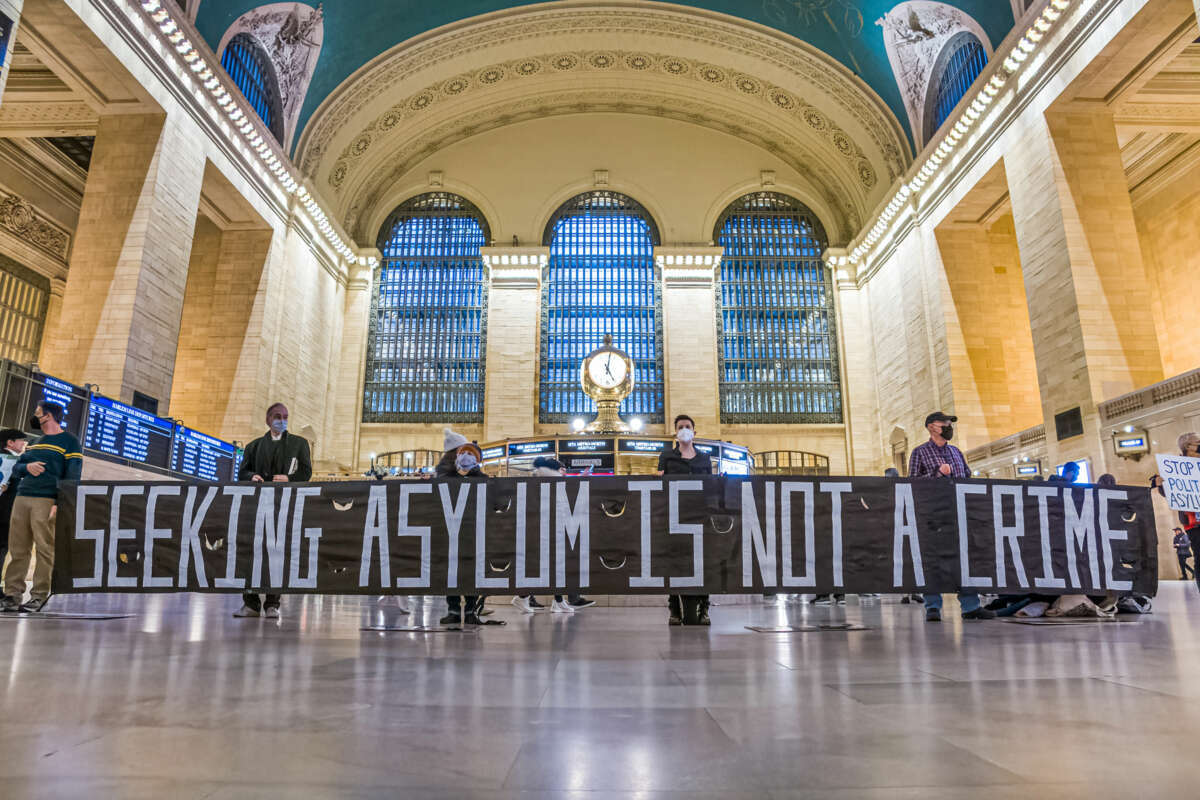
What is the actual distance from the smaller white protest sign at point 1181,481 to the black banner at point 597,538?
29.0 inches

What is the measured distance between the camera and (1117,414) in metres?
12.2

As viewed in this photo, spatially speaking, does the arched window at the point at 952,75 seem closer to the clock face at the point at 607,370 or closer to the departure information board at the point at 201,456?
the clock face at the point at 607,370

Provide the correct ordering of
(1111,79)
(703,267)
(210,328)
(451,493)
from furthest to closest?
1. (703,267)
2. (210,328)
3. (1111,79)
4. (451,493)

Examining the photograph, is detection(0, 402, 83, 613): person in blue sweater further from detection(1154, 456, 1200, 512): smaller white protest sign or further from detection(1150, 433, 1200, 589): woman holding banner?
detection(1150, 433, 1200, 589): woman holding banner

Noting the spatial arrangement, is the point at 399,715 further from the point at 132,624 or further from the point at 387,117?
the point at 387,117

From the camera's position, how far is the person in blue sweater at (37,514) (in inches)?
201

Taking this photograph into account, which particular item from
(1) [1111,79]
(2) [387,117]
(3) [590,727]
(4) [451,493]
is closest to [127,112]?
(2) [387,117]

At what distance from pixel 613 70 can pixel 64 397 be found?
1883cm

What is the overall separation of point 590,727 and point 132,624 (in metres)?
3.89

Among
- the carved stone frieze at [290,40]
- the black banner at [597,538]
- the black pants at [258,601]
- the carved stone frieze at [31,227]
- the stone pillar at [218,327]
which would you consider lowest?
the black pants at [258,601]

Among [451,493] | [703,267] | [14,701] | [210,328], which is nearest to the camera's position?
[14,701]

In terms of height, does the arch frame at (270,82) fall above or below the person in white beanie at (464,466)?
above

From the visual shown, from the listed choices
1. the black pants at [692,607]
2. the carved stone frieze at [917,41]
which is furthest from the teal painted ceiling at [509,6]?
the black pants at [692,607]

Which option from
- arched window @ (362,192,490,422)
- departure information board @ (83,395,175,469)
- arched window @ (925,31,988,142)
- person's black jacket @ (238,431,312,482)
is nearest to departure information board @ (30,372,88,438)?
departure information board @ (83,395,175,469)
